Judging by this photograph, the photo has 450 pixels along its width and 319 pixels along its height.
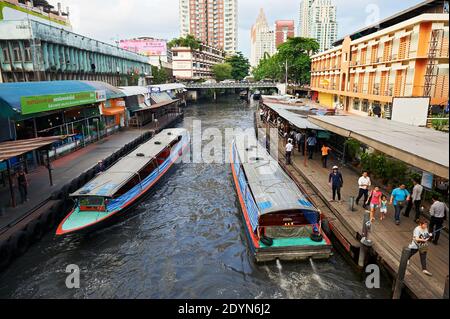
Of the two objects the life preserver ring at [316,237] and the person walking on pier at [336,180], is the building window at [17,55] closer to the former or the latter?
the person walking on pier at [336,180]

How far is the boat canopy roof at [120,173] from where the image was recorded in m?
15.4

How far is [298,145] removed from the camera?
2673 centimetres

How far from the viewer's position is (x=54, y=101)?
23547 millimetres

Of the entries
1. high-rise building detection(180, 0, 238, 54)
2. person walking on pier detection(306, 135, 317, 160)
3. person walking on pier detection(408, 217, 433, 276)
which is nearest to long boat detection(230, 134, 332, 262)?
person walking on pier detection(408, 217, 433, 276)

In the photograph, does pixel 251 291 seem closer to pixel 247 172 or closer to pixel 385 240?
pixel 385 240

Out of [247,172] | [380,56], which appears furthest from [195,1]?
[247,172]

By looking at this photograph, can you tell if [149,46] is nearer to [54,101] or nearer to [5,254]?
[54,101]

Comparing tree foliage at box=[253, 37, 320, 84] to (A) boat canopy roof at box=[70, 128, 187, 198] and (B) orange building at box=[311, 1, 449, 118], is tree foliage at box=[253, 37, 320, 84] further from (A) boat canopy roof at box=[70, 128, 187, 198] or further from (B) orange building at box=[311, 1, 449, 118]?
(A) boat canopy roof at box=[70, 128, 187, 198]

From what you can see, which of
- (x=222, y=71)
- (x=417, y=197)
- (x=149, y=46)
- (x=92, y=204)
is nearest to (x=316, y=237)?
(x=417, y=197)

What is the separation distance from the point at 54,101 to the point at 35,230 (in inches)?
483

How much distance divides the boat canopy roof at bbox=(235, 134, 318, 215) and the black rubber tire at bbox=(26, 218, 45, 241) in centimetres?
978

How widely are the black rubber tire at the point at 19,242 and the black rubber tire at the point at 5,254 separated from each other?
175mm

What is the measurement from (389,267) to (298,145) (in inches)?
658
